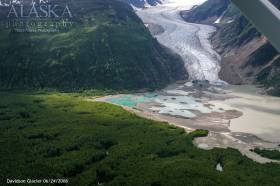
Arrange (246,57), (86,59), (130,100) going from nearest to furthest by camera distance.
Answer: (130,100)
(86,59)
(246,57)

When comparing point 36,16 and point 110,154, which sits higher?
point 36,16

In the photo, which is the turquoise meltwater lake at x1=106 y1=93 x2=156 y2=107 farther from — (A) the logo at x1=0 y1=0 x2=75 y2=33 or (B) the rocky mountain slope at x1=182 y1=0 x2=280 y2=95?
(A) the logo at x1=0 y1=0 x2=75 y2=33

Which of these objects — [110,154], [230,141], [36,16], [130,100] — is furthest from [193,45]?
[110,154]

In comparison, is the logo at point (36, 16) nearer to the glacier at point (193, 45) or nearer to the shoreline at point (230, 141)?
the glacier at point (193, 45)

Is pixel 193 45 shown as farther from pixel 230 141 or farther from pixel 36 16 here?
pixel 230 141

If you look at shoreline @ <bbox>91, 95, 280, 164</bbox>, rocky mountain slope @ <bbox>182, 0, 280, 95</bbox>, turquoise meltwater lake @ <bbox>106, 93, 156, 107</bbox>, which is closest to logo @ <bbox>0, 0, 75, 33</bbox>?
turquoise meltwater lake @ <bbox>106, 93, 156, 107</bbox>

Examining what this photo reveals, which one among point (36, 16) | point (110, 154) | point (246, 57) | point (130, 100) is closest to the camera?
point (110, 154)

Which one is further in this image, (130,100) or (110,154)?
(130,100)

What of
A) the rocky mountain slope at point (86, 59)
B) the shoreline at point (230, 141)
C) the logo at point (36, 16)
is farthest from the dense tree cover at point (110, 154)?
the logo at point (36, 16)
